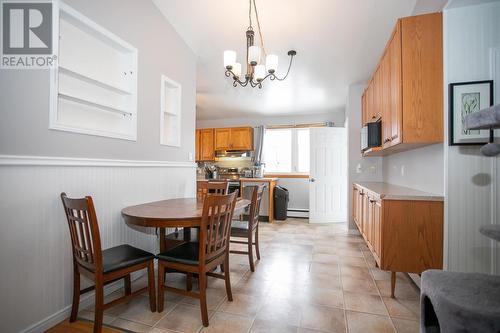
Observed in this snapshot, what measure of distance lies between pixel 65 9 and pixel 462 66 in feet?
9.81

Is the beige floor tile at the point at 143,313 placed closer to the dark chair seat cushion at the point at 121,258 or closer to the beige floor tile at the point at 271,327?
the dark chair seat cushion at the point at 121,258

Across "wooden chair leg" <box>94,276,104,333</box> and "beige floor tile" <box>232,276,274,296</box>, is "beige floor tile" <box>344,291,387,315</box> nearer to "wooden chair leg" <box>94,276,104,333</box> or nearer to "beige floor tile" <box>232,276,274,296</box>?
"beige floor tile" <box>232,276,274,296</box>

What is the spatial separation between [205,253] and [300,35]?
264 cm

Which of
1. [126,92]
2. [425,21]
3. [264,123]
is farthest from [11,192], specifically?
[264,123]

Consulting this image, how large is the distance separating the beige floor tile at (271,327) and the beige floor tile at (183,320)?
0.38m

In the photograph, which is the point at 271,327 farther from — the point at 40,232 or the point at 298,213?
the point at 298,213

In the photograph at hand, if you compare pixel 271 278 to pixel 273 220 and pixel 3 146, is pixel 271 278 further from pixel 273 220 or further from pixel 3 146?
pixel 273 220

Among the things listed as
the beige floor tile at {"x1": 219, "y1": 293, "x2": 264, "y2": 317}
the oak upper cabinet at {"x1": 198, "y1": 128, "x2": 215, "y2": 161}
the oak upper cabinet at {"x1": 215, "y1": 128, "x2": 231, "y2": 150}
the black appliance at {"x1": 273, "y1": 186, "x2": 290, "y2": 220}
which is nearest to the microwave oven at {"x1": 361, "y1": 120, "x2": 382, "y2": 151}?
the beige floor tile at {"x1": 219, "y1": 293, "x2": 264, "y2": 317}

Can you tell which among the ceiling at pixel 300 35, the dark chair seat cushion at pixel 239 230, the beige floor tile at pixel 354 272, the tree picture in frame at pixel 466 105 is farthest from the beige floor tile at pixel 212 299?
the ceiling at pixel 300 35

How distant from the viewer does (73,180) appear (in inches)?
71.1

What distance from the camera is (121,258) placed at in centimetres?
171

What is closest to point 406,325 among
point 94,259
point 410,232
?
point 410,232

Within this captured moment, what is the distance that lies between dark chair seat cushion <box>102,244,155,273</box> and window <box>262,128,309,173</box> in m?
4.44

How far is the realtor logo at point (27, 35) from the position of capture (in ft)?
4.98
